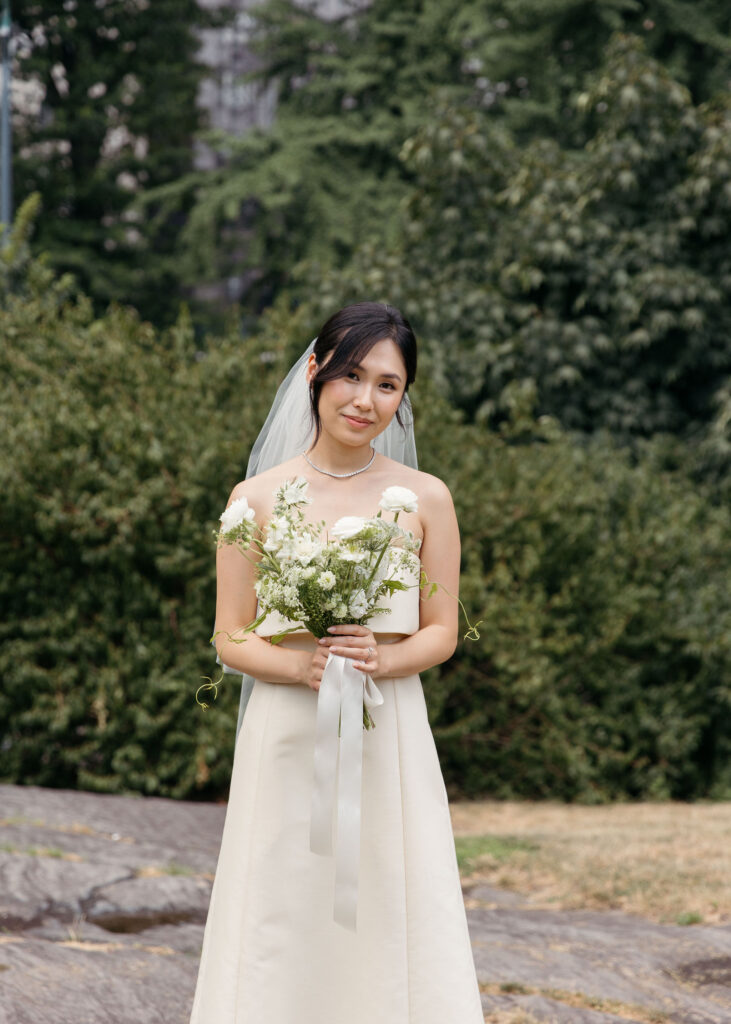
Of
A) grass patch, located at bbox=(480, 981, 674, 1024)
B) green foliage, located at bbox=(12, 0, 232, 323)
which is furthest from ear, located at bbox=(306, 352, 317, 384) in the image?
green foliage, located at bbox=(12, 0, 232, 323)

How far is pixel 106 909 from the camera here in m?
4.88

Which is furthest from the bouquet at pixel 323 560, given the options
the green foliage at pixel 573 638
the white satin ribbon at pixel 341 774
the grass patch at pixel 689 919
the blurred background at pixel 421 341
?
the green foliage at pixel 573 638

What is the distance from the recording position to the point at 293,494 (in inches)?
103

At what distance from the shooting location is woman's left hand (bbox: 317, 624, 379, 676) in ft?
8.55

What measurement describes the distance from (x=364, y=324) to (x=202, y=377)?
5.19 m

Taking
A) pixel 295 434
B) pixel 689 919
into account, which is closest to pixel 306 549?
pixel 295 434

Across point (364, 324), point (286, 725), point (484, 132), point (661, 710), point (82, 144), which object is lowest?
point (661, 710)

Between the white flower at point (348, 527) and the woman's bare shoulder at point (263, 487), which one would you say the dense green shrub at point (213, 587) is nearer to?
the woman's bare shoulder at point (263, 487)

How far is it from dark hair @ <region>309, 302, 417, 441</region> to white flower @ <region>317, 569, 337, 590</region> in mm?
551

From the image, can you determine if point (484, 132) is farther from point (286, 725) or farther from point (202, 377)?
point (286, 725)

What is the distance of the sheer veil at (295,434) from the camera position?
3.23 meters

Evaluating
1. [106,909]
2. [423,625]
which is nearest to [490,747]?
[106,909]

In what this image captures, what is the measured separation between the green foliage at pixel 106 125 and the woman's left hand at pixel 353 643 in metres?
18.1

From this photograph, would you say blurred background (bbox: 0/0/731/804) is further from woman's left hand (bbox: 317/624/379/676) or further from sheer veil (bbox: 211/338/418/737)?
woman's left hand (bbox: 317/624/379/676)
